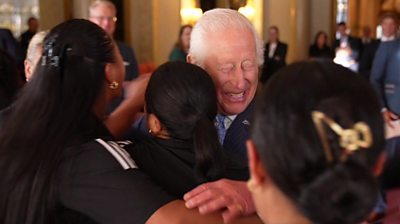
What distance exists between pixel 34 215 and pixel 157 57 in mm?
8827

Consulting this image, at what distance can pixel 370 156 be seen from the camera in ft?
2.87

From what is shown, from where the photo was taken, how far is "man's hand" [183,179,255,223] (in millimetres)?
1314

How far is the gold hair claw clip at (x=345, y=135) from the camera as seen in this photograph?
838mm

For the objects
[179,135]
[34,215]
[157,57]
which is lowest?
[157,57]

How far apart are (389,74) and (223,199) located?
3899 mm

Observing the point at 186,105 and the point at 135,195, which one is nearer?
the point at 135,195

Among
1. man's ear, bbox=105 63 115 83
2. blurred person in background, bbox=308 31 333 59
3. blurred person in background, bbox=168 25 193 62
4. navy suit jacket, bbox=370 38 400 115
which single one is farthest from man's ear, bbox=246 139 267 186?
blurred person in background, bbox=308 31 333 59

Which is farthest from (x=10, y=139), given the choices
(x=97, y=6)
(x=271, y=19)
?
(x=271, y=19)

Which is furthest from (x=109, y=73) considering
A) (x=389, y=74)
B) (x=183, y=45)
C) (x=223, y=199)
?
(x=183, y=45)

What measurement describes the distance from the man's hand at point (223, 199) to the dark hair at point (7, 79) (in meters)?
1.33

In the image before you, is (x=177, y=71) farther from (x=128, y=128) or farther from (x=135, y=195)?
(x=128, y=128)

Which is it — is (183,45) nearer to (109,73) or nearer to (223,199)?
(109,73)

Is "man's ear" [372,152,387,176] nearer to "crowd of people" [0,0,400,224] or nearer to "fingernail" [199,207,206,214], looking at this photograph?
"crowd of people" [0,0,400,224]

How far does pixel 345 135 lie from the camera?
83cm
